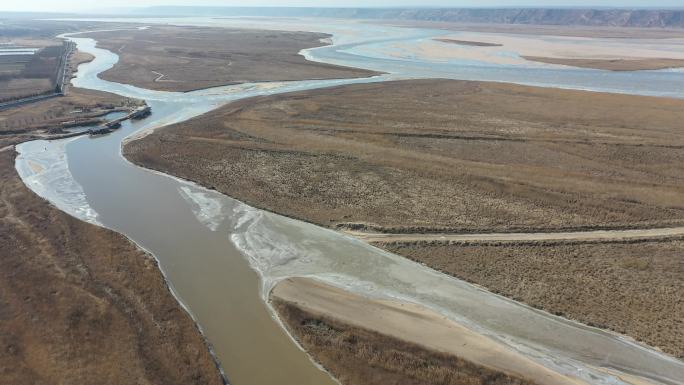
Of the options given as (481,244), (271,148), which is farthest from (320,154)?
(481,244)

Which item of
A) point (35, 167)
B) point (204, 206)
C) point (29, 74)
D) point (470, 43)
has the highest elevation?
point (470, 43)

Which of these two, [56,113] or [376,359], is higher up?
[56,113]

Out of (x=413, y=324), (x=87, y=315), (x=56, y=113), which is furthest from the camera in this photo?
(x=56, y=113)

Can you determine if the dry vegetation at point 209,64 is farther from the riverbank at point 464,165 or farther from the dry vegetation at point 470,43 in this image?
the dry vegetation at point 470,43

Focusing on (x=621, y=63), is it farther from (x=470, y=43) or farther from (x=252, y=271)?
(x=252, y=271)

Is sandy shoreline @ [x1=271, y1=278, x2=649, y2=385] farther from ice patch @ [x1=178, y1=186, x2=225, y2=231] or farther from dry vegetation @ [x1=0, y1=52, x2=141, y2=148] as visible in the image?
dry vegetation @ [x1=0, y1=52, x2=141, y2=148]

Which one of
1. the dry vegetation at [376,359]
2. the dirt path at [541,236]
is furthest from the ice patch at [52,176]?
the dirt path at [541,236]

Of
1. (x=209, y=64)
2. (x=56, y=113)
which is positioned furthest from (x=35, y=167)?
(x=209, y=64)
